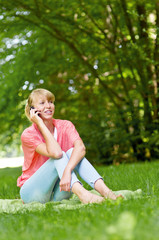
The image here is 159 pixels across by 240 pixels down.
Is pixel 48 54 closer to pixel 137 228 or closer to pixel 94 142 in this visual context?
pixel 94 142

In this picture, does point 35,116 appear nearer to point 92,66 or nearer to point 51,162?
point 51,162

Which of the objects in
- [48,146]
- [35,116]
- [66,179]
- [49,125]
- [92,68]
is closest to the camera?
[66,179]

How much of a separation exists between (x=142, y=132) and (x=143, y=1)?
281 cm

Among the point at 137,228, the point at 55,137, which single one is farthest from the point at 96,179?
the point at 137,228

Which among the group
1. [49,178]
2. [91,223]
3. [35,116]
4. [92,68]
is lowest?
[92,68]

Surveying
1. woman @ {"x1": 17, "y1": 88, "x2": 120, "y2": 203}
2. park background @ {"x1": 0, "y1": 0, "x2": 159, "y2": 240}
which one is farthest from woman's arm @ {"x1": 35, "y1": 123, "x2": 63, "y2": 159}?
park background @ {"x1": 0, "y1": 0, "x2": 159, "y2": 240}

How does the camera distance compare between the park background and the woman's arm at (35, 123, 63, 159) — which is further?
the park background

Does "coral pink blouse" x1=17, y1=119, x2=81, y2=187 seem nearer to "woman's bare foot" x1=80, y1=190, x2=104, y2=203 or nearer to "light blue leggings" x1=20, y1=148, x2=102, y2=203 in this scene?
"light blue leggings" x1=20, y1=148, x2=102, y2=203

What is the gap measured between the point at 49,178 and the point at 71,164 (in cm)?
31

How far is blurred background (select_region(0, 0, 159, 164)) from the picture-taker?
764 centimetres

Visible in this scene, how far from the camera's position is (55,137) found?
3.72 m

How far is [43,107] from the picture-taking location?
12.1 feet

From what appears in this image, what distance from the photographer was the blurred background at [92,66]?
25.1 feet

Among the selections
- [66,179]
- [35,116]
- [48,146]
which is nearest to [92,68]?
[35,116]
